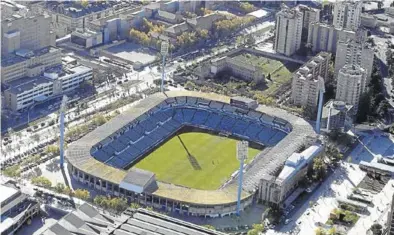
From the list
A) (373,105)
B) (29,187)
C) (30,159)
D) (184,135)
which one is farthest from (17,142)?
(373,105)

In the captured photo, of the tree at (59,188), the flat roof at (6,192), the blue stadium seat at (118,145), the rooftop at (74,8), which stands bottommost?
the tree at (59,188)

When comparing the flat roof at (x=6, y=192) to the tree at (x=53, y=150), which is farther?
the tree at (x=53, y=150)

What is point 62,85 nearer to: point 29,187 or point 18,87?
point 18,87

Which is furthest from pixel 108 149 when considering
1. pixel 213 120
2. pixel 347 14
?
pixel 347 14

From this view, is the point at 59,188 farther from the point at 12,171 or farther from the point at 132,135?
Result: the point at 132,135

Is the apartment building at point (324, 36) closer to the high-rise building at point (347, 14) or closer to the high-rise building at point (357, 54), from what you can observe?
the high-rise building at point (347, 14)

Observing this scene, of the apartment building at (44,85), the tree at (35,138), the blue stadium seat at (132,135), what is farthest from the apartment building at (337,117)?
the tree at (35,138)
